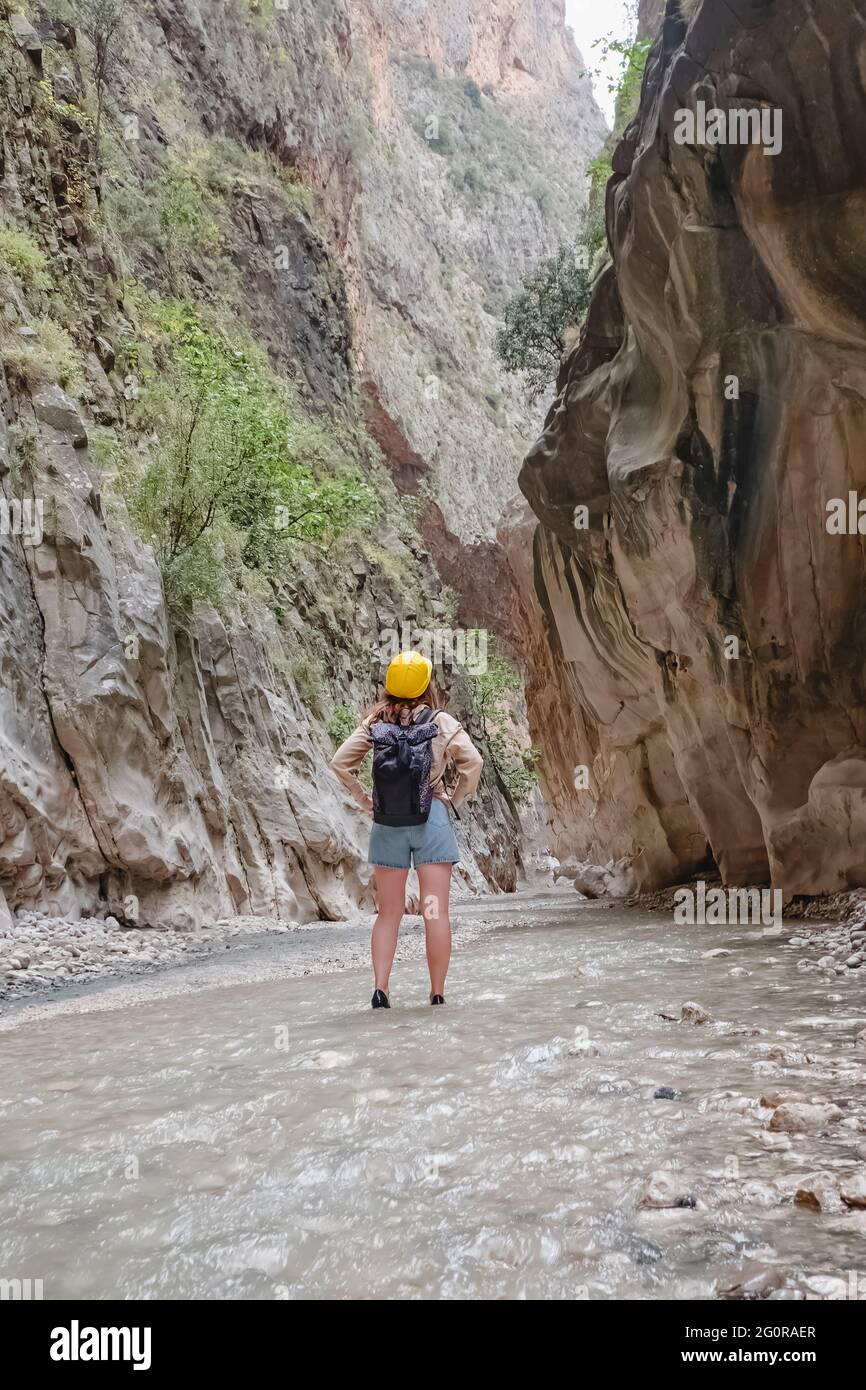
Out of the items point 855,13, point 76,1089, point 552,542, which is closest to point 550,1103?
point 76,1089

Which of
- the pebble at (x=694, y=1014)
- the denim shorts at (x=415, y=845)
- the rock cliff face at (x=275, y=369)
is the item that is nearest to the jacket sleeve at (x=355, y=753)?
the denim shorts at (x=415, y=845)

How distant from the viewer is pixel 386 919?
5.12 m

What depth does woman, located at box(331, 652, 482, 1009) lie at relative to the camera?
16.4 ft

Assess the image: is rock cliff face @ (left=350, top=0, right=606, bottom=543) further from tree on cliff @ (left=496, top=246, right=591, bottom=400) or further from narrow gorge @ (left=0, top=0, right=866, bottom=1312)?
narrow gorge @ (left=0, top=0, right=866, bottom=1312)

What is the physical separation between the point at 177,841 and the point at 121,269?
13.1 metres

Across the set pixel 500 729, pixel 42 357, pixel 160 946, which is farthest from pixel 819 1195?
pixel 500 729

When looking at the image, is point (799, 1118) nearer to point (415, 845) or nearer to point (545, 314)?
point (415, 845)

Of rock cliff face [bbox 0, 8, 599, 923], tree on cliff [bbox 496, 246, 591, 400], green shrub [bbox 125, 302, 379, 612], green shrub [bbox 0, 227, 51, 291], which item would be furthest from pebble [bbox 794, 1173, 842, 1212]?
tree on cliff [bbox 496, 246, 591, 400]

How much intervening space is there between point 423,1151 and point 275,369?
3053 cm

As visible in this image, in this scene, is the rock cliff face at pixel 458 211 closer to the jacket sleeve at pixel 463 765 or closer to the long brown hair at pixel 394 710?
the long brown hair at pixel 394 710

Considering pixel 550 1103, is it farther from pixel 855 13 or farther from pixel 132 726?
pixel 132 726

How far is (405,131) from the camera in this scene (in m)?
58.1

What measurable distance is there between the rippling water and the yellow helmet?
154cm

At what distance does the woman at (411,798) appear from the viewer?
498 cm
